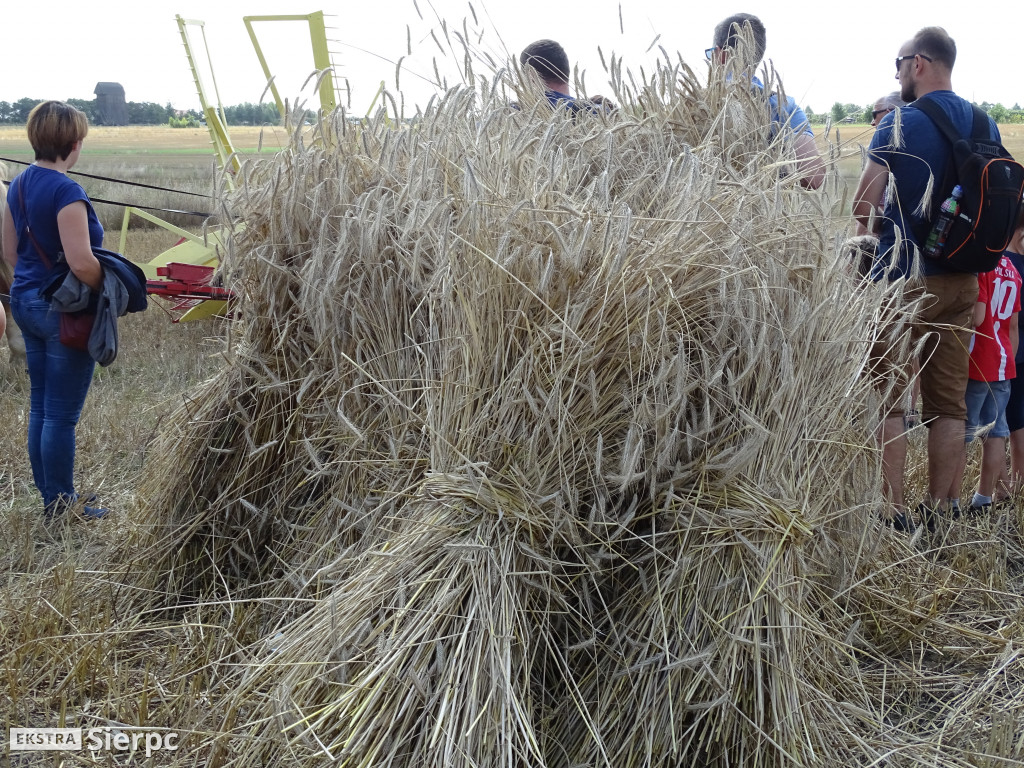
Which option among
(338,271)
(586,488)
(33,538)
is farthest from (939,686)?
(33,538)

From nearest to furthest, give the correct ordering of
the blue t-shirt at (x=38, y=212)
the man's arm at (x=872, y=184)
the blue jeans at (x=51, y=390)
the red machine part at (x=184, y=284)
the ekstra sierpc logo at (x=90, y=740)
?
the ekstra sierpc logo at (x=90, y=740) → the man's arm at (x=872, y=184) → the blue t-shirt at (x=38, y=212) → the blue jeans at (x=51, y=390) → the red machine part at (x=184, y=284)

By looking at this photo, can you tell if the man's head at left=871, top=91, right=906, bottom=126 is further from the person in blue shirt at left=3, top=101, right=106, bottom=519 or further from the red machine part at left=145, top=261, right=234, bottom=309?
the red machine part at left=145, top=261, right=234, bottom=309

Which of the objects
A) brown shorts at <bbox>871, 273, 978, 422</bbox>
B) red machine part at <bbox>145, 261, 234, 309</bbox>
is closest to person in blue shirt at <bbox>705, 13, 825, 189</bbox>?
brown shorts at <bbox>871, 273, 978, 422</bbox>

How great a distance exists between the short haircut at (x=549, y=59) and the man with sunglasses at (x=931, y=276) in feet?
4.60

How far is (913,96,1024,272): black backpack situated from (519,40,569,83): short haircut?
5.29 ft

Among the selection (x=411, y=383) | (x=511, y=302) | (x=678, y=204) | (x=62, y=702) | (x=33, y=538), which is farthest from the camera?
(x=33, y=538)

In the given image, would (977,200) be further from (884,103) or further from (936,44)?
(884,103)

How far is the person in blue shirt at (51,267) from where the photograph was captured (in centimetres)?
342

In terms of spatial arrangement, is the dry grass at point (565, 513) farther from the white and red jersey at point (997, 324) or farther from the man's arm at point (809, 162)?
the white and red jersey at point (997, 324)

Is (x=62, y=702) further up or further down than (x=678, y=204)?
further down

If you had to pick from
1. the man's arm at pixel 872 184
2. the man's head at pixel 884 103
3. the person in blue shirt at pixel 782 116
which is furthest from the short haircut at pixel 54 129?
the man's head at pixel 884 103

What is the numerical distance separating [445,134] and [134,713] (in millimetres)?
1766

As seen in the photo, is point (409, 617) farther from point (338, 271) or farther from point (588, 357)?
point (338, 271)

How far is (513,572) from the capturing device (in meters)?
1.75
